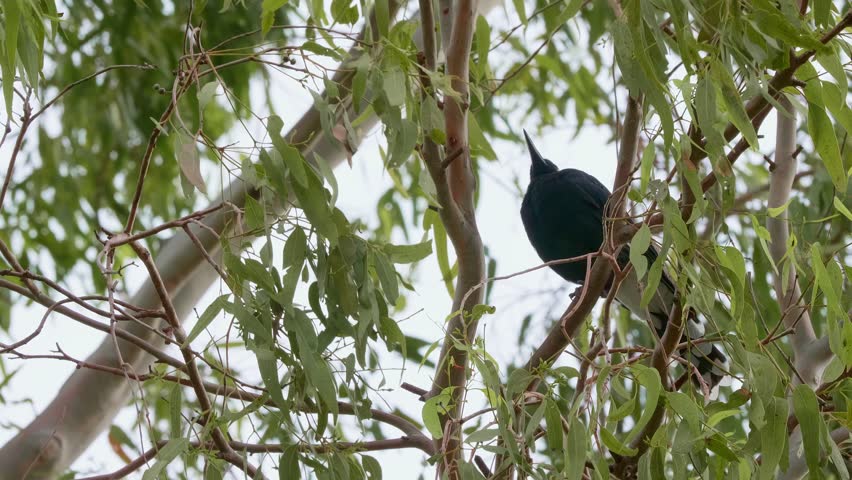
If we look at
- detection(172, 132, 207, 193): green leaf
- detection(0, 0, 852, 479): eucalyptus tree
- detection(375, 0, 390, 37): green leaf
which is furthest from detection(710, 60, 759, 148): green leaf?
detection(172, 132, 207, 193): green leaf

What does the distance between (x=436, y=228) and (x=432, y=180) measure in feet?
0.92

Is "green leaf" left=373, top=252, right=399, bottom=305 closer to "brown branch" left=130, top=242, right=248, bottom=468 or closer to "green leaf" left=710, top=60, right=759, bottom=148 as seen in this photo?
"brown branch" left=130, top=242, right=248, bottom=468

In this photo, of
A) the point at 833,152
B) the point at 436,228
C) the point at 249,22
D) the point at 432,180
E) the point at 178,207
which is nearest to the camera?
the point at 833,152

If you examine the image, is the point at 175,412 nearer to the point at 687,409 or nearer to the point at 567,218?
the point at 687,409

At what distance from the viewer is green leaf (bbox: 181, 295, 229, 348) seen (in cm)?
128

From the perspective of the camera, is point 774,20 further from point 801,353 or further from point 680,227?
point 801,353

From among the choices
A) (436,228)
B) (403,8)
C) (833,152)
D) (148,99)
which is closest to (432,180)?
(436,228)

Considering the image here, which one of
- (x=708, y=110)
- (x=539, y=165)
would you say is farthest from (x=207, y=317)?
(x=539, y=165)

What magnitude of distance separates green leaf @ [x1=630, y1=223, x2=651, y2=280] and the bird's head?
1.83 meters

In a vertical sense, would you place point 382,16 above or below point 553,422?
above

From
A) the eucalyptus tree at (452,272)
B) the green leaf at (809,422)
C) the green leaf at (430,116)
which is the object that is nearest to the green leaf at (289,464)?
the eucalyptus tree at (452,272)

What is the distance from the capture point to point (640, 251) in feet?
4.02

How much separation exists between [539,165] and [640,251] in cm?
188

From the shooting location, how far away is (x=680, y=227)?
122 cm
